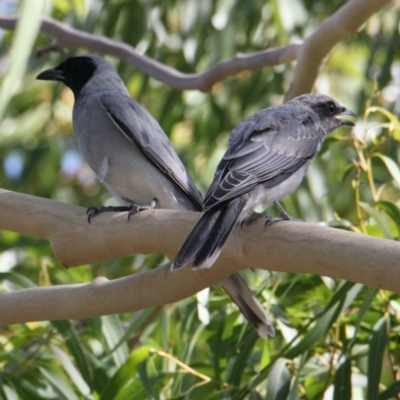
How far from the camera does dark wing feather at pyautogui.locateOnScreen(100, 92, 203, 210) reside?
3.59 meters

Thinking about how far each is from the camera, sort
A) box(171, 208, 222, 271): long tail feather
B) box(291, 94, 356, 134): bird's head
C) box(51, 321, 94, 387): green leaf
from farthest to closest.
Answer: box(291, 94, 356, 134): bird's head → box(51, 321, 94, 387): green leaf → box(171, 208, 222, 271): long tail feather

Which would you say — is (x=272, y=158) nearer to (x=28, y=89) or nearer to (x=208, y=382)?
(x=208, y=382)

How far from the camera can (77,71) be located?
4.34 meters

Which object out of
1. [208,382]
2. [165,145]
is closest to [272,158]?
[165,145]

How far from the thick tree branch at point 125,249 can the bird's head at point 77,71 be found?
5.14 ft

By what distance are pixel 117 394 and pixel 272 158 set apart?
1.06 metres

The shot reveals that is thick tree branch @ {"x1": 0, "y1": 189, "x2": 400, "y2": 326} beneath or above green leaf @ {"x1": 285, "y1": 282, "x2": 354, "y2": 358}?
above

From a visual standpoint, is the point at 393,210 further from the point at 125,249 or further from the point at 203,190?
the point at 203,190

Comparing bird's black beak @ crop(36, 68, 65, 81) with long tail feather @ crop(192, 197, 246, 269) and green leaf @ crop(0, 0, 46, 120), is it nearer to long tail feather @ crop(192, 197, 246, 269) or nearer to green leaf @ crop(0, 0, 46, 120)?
long tail feather @ crop(192, 197, 246, 269)

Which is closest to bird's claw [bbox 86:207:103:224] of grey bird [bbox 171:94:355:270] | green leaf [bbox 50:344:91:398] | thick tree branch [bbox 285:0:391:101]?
grey bird [bbox 171:94:355:270]

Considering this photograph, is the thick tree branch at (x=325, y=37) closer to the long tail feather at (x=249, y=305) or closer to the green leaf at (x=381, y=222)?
the green leaf at (x=381, y=222)

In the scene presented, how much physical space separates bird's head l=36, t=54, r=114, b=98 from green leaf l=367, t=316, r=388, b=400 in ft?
6.70

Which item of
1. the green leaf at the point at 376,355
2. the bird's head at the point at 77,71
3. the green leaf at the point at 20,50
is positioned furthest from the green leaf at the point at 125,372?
the bird's head at the point at 77,71

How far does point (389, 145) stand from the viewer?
210 inches
